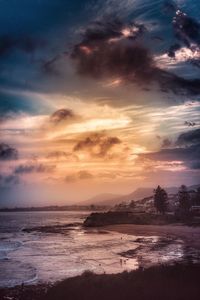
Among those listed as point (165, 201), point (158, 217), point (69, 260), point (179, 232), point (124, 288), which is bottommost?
point (179, 232)

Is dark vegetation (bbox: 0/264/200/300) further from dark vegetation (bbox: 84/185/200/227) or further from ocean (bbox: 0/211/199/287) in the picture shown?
dark vegetation (bbox: 84/185/200/227)

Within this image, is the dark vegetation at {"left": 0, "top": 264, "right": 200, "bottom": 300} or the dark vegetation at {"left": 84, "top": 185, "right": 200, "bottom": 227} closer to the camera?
the dark vegetation at {"left": 0, "top": 264, "right": 200, "bottom": 300}

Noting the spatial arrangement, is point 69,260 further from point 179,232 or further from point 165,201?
point 165,201

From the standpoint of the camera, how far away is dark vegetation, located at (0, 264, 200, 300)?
28.0 m

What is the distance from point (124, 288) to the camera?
30016 millimetres

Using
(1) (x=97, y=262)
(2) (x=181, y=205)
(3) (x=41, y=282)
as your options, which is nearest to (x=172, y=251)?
(1) (x=97, y=262)

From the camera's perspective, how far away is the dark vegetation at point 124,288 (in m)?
28.0

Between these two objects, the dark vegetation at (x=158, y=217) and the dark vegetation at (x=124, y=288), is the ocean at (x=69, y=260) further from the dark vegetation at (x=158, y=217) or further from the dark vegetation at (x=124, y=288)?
the dark vegetation at (x=158, y=217)

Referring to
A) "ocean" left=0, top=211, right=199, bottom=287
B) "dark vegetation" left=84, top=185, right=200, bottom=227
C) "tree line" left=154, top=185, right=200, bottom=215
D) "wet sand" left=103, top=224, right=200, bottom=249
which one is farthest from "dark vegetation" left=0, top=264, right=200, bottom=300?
"tree line" left=154, top=185, right=200, bottom=215

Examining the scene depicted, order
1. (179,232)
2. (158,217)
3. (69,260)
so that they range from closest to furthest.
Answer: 1. (69,260)
2. (179,232)
3. (158,217)

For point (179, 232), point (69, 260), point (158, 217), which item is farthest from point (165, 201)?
point (69, 260)

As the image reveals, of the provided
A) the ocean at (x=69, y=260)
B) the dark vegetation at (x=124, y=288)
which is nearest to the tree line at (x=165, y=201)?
the ocean at (x=69, y=260)

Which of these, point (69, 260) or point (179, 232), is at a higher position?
point (69, 260)

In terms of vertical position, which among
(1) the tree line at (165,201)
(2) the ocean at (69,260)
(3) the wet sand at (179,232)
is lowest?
(3) the wet sand at (179,232)
